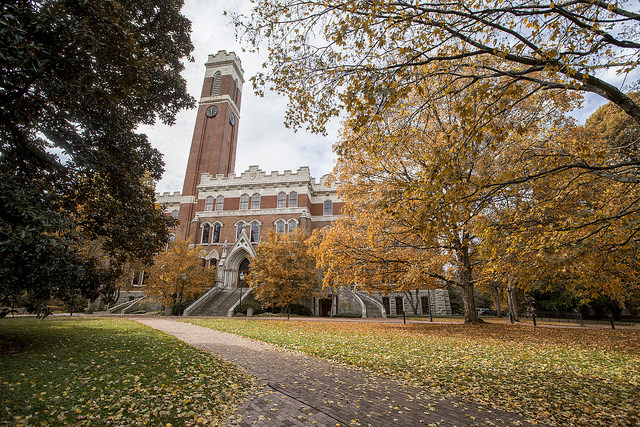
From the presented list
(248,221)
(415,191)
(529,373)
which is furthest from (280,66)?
(248,221)

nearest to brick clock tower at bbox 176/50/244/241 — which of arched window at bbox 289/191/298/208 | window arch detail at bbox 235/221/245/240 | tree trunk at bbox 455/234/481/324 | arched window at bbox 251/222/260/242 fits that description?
window arch detail at bbox 235/221/245/240

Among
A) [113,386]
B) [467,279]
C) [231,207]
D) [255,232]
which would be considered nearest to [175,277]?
[255,232]

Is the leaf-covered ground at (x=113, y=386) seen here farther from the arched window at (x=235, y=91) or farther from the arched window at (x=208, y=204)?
the arched window at (x=235, y=91)

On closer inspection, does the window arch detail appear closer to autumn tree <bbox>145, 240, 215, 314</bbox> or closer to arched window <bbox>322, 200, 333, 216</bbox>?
autumn tree <bbox>145, 240, 215, 314</bbox>

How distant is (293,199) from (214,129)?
1753cm

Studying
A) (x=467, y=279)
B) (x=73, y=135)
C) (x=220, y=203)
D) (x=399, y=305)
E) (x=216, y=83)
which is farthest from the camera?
(x=216, y=83)

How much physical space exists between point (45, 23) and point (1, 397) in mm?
6037

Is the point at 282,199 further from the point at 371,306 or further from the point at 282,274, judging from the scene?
the point at 371,306

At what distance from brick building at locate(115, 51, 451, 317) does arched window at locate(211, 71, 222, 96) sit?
5.9 inches

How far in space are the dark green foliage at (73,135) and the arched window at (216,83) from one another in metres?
36.5

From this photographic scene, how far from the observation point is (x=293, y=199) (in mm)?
35375

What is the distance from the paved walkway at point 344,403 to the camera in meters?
3.82

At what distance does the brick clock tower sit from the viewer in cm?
4000

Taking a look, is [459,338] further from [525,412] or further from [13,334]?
[13,334]
